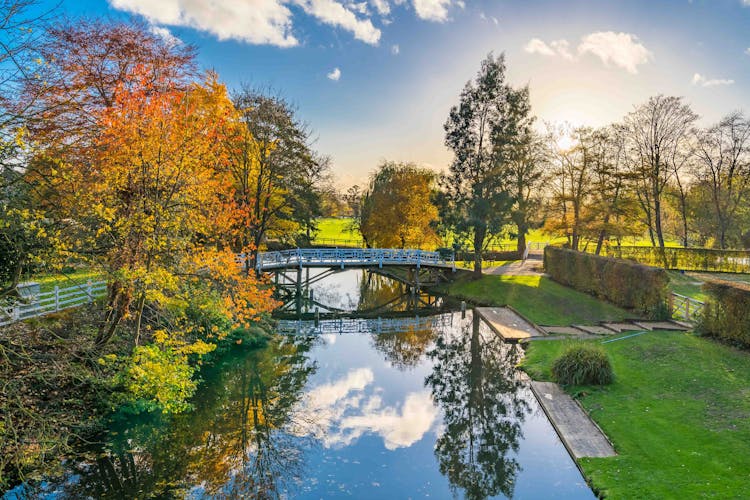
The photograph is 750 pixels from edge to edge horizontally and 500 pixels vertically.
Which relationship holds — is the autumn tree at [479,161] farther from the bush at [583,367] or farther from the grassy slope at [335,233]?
the grassy slope at [335,233]

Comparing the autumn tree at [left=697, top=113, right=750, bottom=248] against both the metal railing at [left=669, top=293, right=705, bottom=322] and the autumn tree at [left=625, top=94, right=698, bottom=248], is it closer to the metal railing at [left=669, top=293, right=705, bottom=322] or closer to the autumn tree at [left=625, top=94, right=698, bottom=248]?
the autumn tree at [left=625, top=94, right=698, bottom=248]

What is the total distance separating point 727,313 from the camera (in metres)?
17.7

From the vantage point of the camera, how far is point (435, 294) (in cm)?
3847

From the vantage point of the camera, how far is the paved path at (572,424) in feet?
39.8

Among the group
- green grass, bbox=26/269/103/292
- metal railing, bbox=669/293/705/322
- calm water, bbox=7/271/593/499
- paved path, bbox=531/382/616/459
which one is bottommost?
calm water, bbox=7/271/593/499

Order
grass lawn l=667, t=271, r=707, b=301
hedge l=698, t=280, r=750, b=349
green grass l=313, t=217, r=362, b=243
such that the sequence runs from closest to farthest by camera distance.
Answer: hedge l=698, t=280, r=750, b=349 < grass lawn l=667, t=271, r=707, b=301 < green grass l=313, t=217, r=362, b=243

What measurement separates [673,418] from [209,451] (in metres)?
13.1

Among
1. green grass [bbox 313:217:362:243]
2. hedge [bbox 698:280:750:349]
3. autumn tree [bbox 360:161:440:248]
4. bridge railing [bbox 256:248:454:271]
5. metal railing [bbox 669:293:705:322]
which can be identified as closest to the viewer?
hedge [bbox 698:280:750:349]

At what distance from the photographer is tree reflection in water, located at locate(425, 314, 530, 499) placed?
11.8m

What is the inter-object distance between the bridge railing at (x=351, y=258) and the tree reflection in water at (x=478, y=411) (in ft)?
45.3

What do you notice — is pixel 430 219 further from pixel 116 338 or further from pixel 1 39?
pixel 1 39

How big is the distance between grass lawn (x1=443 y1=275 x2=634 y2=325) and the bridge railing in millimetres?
3322

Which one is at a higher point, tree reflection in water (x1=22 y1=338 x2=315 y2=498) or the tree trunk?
the tree trunk

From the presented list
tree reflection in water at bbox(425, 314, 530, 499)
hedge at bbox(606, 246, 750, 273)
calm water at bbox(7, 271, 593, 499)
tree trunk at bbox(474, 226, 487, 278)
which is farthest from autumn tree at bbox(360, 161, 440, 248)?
calm water at bbox(7, 271, 593, 499)
